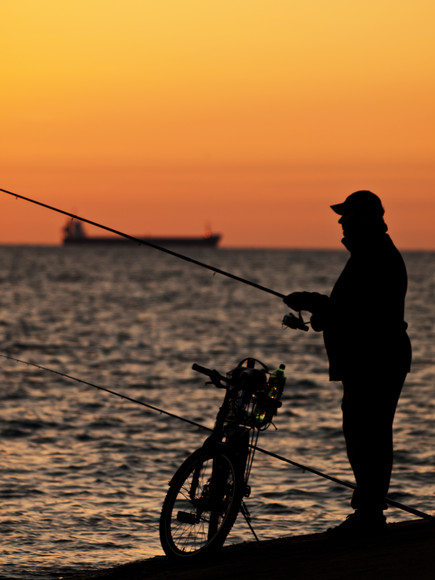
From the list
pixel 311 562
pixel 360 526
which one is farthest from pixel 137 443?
pixel 311 562

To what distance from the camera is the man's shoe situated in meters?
→ 5.80

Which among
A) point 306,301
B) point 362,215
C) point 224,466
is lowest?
point 224,466

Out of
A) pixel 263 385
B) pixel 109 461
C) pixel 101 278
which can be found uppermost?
pixel 101 278

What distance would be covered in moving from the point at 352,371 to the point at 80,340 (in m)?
26.3

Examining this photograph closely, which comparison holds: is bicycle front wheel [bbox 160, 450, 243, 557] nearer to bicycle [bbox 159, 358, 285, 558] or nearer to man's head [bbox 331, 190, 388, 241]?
bicycle [bbox 159, 358, 285, 558]

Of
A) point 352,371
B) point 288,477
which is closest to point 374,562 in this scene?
point 352,371

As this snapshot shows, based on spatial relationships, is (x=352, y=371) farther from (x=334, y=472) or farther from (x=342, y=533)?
(x=334, y=472)

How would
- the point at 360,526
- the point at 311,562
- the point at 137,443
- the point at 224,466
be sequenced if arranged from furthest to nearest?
the point at 137,443 < the point at 360,526 < the point at 224,466 < the point at 311,562

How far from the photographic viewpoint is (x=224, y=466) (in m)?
5.49

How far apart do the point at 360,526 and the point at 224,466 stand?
3.00ft

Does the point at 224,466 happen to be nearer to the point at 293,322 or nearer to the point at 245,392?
the point at 245,392

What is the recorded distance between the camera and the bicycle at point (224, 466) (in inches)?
214

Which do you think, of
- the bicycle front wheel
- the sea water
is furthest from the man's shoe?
the sea water

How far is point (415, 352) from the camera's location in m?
27.9
